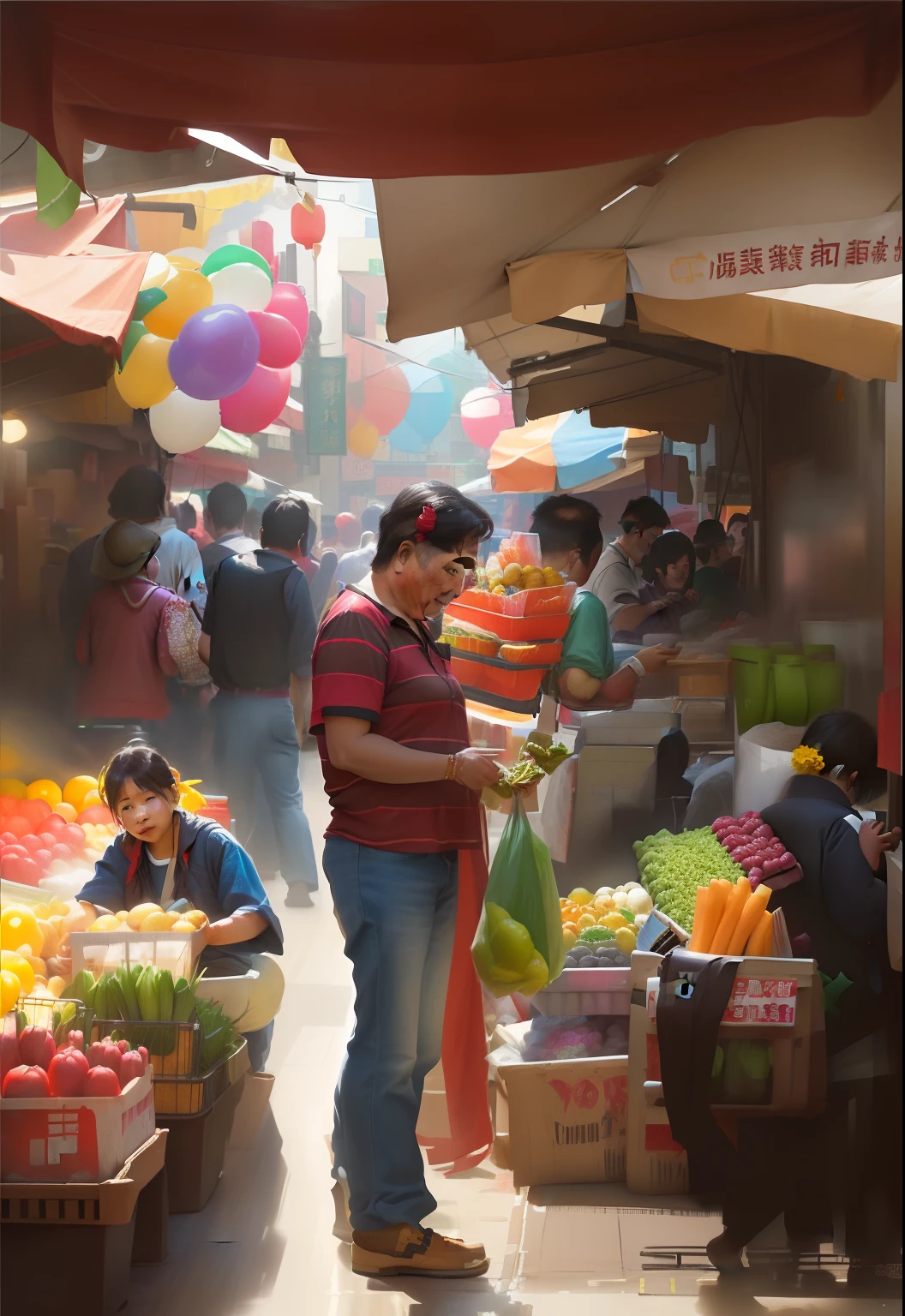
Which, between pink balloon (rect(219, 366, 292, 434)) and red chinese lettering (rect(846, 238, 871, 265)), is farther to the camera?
pink balloon (rect(219, 366, 292, 434))

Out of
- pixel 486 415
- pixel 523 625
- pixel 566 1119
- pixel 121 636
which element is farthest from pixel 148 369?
pixel 566 1119

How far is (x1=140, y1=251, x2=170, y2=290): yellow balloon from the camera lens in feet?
13.2

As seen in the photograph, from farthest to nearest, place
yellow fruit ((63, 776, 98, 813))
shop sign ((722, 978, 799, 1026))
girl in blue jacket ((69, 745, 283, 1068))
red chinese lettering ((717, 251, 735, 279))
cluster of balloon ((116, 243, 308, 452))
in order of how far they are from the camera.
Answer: yellow fruit ((63, 776, 98, 813))
cluster of balloon ((116, 243, 308, 452))
girl in blue jacket ((69, 745, 283, 1068))
shop sign ((722, 978, 799, 1026))
red chinese lettering ((717, 251, 735, 279))

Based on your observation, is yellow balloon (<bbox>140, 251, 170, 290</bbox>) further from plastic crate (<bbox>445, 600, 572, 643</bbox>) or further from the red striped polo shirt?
the red striped polo shirt

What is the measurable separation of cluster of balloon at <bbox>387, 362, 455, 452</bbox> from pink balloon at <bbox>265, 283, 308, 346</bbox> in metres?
0.61

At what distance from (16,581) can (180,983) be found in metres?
1.94

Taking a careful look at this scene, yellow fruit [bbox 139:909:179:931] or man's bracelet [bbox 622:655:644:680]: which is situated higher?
man's bracelet [bbox 622:655:644:680]

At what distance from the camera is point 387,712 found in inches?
100

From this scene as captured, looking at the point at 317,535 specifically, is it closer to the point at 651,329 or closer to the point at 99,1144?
the point at 651,329

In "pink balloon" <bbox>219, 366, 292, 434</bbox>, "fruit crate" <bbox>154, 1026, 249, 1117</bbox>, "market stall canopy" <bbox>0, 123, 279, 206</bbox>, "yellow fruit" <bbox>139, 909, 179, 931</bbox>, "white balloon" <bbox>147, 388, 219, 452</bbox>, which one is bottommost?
"fruit crate" <bbox>154, 1026, 249, 1117</bbox>

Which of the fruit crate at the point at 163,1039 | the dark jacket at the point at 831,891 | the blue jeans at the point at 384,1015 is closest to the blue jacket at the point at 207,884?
the fruit crate at the point at 163,1039

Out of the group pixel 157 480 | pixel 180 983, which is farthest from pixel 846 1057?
pixel 157 480

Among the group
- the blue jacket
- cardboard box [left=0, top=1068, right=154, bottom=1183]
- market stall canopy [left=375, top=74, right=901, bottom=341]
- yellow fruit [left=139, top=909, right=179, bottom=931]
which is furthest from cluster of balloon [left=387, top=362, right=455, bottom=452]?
cardboard box [left=0, top=1068, right=154, bottom=1183]

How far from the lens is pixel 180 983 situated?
2898 millimetres
